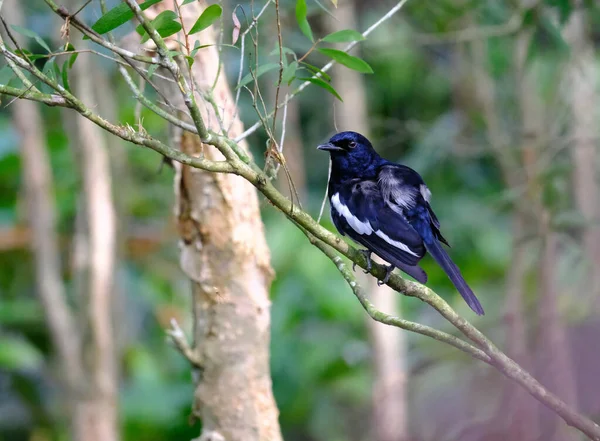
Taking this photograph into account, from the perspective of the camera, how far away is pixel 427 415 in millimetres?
1773

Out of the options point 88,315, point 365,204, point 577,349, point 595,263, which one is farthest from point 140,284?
point 577,349

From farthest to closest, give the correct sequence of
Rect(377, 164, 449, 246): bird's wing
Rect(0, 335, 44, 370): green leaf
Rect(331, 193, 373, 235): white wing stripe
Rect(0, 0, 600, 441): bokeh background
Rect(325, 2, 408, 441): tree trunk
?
1. Rect(0, 335, 44, 370): green leaf
2. Rect(325, 2, 408, 441): tree trunk
3. Rect(0, 0, 600, 441): bokeh background
4. Rect(377, 164, 449, 246): bird's wing
5. Rect(331, 193, 373, 235): white wing stripe

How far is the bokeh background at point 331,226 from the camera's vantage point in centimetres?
494

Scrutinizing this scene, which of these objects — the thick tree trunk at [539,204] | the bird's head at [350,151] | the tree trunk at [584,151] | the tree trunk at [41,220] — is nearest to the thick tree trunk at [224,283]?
the bird's head at [350,151]

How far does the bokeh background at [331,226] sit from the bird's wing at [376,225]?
4.51 ft

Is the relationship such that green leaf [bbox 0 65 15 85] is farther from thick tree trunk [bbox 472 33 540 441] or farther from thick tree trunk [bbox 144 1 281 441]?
thick tree trunk [bbox 472 33 540 441]

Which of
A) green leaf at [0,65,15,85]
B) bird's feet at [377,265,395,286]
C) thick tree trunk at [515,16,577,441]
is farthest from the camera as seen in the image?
thick tree trunk at [515,16,577,441]

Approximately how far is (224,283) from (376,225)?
2.07ft

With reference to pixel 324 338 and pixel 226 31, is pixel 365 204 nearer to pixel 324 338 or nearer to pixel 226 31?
pixel 226 31

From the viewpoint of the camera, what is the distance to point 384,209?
2932 millimetres

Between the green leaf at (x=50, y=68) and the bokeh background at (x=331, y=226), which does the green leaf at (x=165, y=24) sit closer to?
the green leaf at (x=50, y=68)

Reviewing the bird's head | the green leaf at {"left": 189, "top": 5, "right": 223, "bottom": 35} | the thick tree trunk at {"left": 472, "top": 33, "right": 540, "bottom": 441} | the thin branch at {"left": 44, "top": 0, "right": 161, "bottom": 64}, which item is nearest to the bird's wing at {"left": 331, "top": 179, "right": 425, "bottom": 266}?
the bird's head

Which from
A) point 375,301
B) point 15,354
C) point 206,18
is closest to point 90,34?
point 206,18

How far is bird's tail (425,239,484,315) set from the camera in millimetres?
2477
